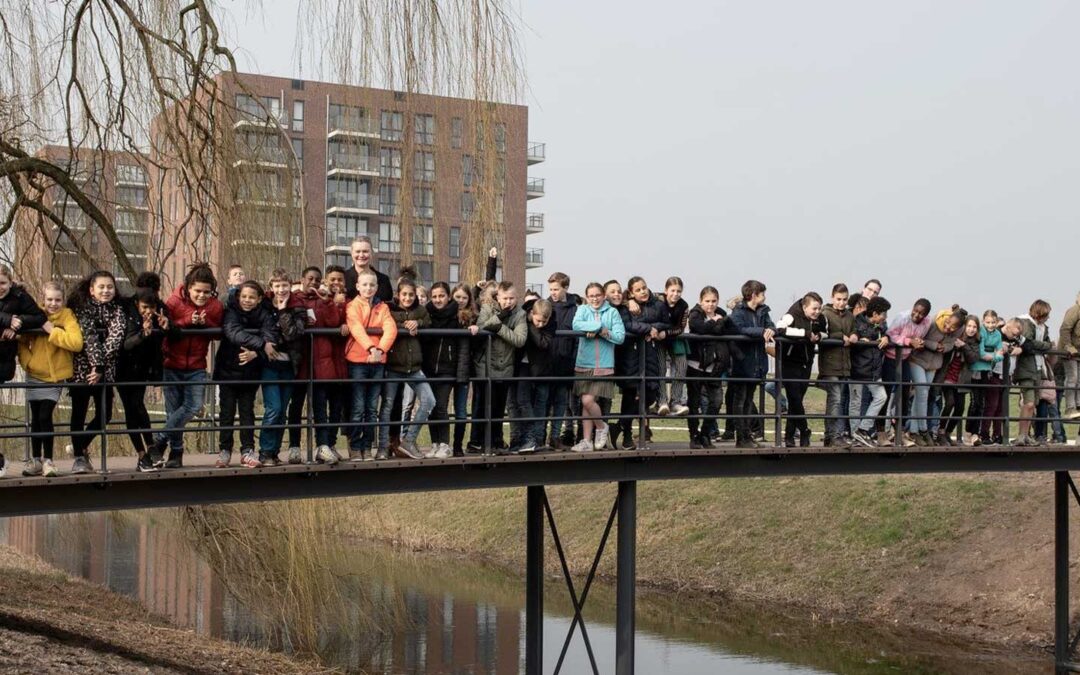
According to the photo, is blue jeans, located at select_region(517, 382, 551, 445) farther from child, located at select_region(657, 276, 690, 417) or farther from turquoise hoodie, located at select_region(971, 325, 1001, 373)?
turquoise hoodie, located at select_region(971, 325, 1001, 373)

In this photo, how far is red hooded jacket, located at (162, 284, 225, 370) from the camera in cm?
1068

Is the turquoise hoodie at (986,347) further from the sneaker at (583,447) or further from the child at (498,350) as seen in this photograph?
the child at (498,350)

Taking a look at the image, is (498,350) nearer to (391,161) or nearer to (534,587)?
(391,161)

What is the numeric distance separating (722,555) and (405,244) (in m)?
18.2

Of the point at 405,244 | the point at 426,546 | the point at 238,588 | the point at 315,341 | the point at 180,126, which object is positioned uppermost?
the point at 180,126

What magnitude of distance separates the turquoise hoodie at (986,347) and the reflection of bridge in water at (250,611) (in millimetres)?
8436

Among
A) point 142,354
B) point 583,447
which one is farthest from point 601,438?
point 142,354

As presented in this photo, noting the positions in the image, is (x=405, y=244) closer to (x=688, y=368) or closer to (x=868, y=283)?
(x=688, y=368)

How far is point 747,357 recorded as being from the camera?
1422 cm

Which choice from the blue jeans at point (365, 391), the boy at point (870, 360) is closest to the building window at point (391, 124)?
the blue jeans at point (365, 391)

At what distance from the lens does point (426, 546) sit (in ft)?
110

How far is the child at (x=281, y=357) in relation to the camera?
1088cm

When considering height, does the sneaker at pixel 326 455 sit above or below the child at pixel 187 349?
below

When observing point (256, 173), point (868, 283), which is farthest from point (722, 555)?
point (256, 173)
